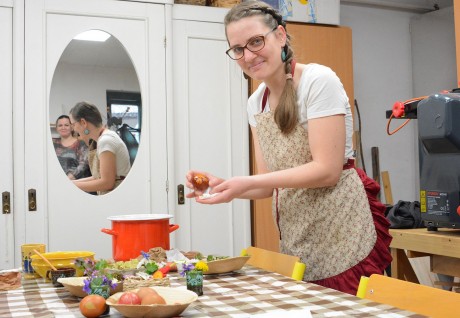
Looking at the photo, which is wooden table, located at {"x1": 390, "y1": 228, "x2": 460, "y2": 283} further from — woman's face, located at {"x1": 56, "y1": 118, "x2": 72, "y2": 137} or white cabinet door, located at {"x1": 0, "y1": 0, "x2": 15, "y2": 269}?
white cabinet door, located at {"x1": 0, "y1": 0, "x2": 15, "y2": 269}

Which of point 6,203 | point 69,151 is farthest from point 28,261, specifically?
point 69,151

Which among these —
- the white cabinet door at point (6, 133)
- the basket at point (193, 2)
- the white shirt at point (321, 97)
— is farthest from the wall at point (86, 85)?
the white shirt at point (321, 97)

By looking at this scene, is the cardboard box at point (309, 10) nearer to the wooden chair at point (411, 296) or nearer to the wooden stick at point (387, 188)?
the wooden stick at point (387, 188)

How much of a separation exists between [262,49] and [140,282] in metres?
0.86

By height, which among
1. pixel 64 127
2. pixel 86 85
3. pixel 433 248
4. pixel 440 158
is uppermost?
pixel 86 85

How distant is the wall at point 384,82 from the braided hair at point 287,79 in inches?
120

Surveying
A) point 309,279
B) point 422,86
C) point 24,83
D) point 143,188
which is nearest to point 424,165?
point 309,279

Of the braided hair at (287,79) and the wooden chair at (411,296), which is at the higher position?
the braided hair at (287,79)

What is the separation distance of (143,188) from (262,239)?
819 mm

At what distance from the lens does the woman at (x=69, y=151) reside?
3.17 meters

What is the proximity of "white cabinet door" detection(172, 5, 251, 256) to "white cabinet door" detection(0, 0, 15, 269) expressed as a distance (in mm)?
925

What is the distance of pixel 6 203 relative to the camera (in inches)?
119

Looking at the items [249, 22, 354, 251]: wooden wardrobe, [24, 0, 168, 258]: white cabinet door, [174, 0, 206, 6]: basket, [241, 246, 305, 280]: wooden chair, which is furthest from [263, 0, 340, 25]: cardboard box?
[241, 246, 305, 280]: wooden chair

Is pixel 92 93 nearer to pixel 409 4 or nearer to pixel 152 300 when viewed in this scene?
pixel 152 300
